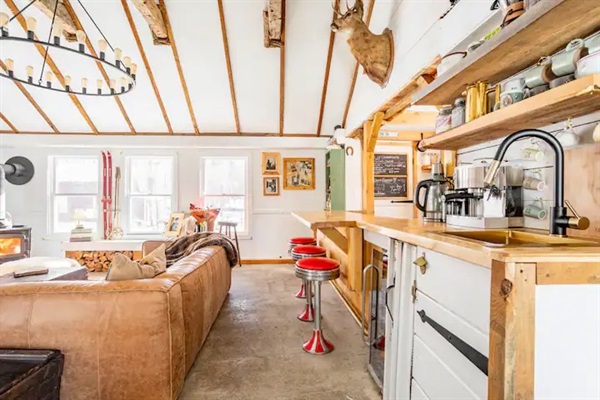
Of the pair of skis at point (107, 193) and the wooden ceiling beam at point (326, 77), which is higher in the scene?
the wooden ceiling beam at point (326, 77)

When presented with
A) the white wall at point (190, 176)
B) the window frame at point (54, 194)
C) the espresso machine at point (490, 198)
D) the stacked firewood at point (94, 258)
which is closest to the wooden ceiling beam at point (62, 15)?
the white wall at point (190, 176)

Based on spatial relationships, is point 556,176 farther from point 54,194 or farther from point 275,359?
point 54,194

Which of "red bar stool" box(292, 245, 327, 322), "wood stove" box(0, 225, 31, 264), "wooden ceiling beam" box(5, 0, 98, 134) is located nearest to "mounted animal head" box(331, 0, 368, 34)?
"red bar stool" box(292, 245, 327, 322)

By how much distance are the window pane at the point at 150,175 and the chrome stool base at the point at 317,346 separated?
180 inches

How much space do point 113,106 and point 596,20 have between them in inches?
235

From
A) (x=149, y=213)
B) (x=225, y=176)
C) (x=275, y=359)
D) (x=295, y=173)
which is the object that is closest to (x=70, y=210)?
(x=149, y=213)

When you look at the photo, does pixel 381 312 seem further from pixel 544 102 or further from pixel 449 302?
pixel 544 102

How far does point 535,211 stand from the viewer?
1517mm

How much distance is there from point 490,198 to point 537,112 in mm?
488

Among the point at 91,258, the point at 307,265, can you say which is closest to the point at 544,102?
the point at 307,265

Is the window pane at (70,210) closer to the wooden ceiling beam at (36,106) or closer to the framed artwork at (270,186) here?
the wooden ceiling beam at (36,106)

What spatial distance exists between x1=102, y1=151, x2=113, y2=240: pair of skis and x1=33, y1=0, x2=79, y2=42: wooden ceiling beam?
7.73ft

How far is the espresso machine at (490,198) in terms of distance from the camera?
1.56m

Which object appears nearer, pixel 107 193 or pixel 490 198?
pixel 490 198
